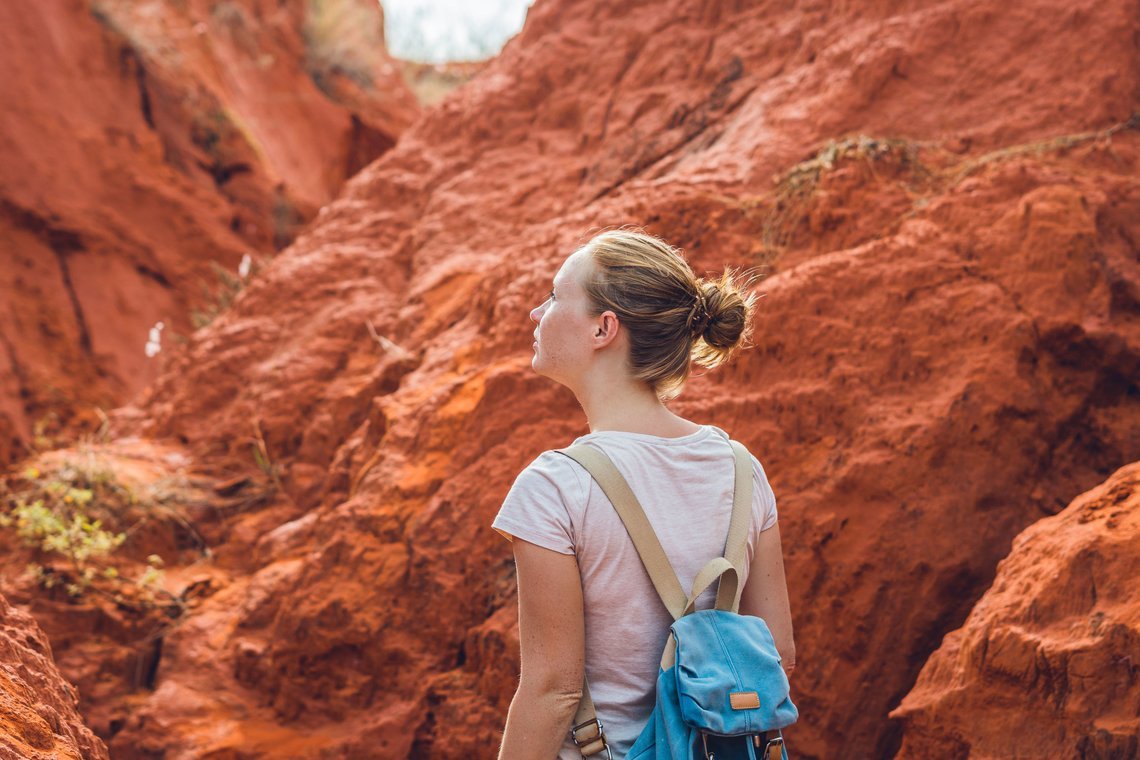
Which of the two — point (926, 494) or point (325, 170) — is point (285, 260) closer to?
point (926, 494)

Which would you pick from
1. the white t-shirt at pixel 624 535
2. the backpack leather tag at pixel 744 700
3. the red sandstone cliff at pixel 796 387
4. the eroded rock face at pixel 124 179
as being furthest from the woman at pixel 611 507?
the eroded rock face at pixel 124 179

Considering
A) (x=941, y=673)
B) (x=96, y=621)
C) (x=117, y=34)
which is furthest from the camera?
(x=117, y=34)

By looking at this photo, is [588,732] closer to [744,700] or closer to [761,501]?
[744,700]

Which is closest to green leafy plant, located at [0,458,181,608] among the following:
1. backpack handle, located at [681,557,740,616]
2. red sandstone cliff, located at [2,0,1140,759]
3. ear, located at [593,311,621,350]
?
red sandstone cliff, located at [2,0,1140,759]

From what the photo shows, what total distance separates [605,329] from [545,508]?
42 cm

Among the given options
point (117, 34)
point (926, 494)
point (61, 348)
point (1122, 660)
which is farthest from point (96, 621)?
point (117, 34)

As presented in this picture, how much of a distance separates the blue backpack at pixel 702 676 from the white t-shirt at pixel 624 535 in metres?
0.03

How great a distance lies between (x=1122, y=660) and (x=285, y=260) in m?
5.31

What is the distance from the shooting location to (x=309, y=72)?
13.8 meters

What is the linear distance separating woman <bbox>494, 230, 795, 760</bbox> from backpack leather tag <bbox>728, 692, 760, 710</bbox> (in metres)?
0.19

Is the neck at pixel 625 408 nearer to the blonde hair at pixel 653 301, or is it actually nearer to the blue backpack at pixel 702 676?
the blonde hair at pixel 653 301

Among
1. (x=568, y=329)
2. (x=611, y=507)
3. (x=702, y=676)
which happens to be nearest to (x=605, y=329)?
(x=568, y=329)

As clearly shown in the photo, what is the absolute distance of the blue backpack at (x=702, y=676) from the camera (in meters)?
1.99

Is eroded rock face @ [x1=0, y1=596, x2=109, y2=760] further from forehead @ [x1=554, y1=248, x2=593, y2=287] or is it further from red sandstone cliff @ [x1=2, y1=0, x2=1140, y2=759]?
forehead @ [x1=554, y1=248, x2=593, y2=287]
